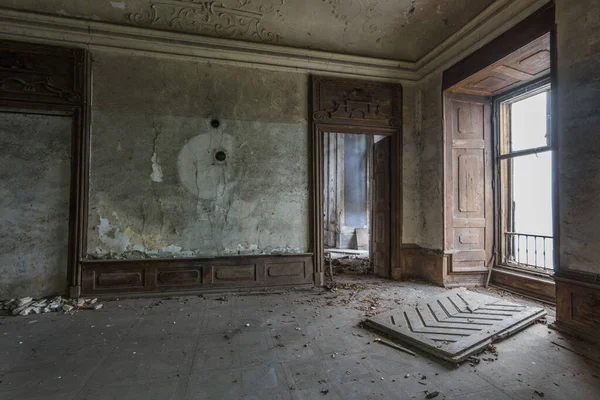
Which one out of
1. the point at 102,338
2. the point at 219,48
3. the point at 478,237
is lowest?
the point at 102,338

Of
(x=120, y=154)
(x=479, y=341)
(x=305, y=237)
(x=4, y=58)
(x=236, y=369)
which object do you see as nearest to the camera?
(x=236, y=369)

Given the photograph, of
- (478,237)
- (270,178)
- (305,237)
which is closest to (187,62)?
(270,178)

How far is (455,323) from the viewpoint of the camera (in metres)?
2.82

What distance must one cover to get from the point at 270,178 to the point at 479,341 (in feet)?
10.4

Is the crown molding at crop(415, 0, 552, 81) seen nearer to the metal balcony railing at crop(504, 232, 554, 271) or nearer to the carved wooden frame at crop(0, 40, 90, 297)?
the metal balcony railing at crop(504, 232, 554, 271)

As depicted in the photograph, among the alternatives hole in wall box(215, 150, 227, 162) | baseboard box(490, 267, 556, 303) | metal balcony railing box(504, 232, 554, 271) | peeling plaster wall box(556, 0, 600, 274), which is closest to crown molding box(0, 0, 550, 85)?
peeling plaster wall box(556, 0, 600, 274)

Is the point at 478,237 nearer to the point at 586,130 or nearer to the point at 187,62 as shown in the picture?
the point at 586,130

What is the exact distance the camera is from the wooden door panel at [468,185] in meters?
4.52

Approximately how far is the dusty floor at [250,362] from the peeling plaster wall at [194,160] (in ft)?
3.69

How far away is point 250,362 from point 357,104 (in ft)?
13.2

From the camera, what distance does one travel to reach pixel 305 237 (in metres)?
4.54

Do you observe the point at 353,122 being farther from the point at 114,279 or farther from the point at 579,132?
the point at 114,279

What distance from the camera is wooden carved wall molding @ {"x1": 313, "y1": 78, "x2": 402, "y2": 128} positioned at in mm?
4660

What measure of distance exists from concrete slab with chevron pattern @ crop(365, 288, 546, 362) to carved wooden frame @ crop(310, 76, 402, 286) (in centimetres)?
161
